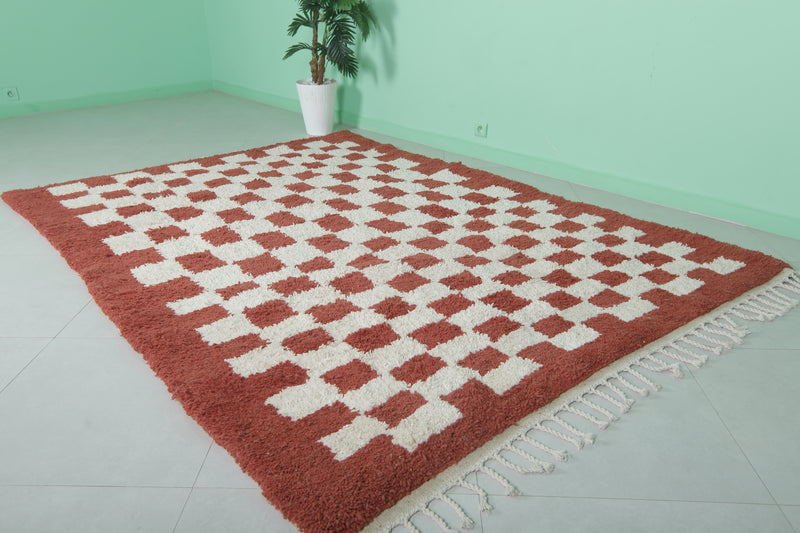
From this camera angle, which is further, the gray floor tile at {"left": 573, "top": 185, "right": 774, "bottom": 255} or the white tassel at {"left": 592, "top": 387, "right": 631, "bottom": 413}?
the gray floor tile at {"left": 573, "top": 185, "right": 774, "bottom": 255}

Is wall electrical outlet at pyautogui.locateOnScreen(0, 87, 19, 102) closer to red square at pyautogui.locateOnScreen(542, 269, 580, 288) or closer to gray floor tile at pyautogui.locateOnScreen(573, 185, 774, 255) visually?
gray floor tile at pyautogui.locateOnScreen(573, 185, 774, 255)

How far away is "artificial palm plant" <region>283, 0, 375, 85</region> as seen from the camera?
11.1 ft

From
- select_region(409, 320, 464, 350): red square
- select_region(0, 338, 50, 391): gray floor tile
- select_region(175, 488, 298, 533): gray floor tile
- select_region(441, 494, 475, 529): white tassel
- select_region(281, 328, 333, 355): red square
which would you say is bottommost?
select_region(175, 488, 298, 533): gray floor tile

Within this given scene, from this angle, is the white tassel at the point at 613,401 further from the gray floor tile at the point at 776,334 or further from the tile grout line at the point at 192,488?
the tile grout line at the point at 192,488

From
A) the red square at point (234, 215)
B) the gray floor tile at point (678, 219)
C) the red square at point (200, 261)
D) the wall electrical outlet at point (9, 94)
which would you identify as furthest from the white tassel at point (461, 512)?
the wall electrical outlet at point (9, 94)

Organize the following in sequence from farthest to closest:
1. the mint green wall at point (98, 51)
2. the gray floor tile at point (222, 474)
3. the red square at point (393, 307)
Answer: the mint green wall at point (98, 51), the red square at point (393, 307), the gray floor tile at point (222, 474)

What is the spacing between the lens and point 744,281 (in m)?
2.04

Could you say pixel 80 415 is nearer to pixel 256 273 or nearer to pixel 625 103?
pixel 256 273

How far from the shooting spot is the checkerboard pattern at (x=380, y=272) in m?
1.54

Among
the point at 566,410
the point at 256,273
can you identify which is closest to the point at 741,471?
the point at 566,410

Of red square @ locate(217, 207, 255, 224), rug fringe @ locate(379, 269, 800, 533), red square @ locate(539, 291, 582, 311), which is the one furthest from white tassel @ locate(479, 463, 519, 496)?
red square @ locate(217, 207, 255, 224)

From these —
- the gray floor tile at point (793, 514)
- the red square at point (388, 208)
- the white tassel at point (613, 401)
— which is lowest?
the gray floor tile at point (793, 514)

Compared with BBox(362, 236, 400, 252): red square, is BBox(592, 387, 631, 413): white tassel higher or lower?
lower

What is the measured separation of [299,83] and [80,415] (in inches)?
103
